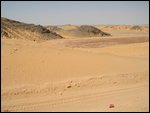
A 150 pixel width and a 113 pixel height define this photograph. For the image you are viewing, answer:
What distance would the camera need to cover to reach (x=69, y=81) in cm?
991

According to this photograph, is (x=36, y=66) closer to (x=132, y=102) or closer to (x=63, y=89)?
(x=63, y=89)

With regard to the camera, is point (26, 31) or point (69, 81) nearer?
point (69, 81)

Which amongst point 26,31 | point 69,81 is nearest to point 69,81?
point 69,81

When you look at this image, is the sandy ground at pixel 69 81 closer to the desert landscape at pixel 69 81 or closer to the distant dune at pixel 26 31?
the desert landscape at pixel 69 81

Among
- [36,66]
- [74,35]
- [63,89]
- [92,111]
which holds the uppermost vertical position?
[74,35]

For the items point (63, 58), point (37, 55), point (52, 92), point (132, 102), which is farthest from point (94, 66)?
point (132, 102)

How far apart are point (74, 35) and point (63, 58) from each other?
31.1m

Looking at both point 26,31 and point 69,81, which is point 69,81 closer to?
point 69,81

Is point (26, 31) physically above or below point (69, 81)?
above

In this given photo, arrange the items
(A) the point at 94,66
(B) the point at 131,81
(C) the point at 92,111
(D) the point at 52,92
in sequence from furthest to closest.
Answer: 1. (A) the point at 94,66
2. (B) the point at 131,81
3. (D) the point at 52,92
4. (C) the point at 92,111

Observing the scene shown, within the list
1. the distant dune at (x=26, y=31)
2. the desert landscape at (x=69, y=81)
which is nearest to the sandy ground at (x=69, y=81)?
the desert landscape at (x=69, y=81)

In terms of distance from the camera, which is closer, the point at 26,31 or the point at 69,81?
the point at 69,81

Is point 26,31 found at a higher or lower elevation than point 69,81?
higher

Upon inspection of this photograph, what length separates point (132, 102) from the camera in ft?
25.6
